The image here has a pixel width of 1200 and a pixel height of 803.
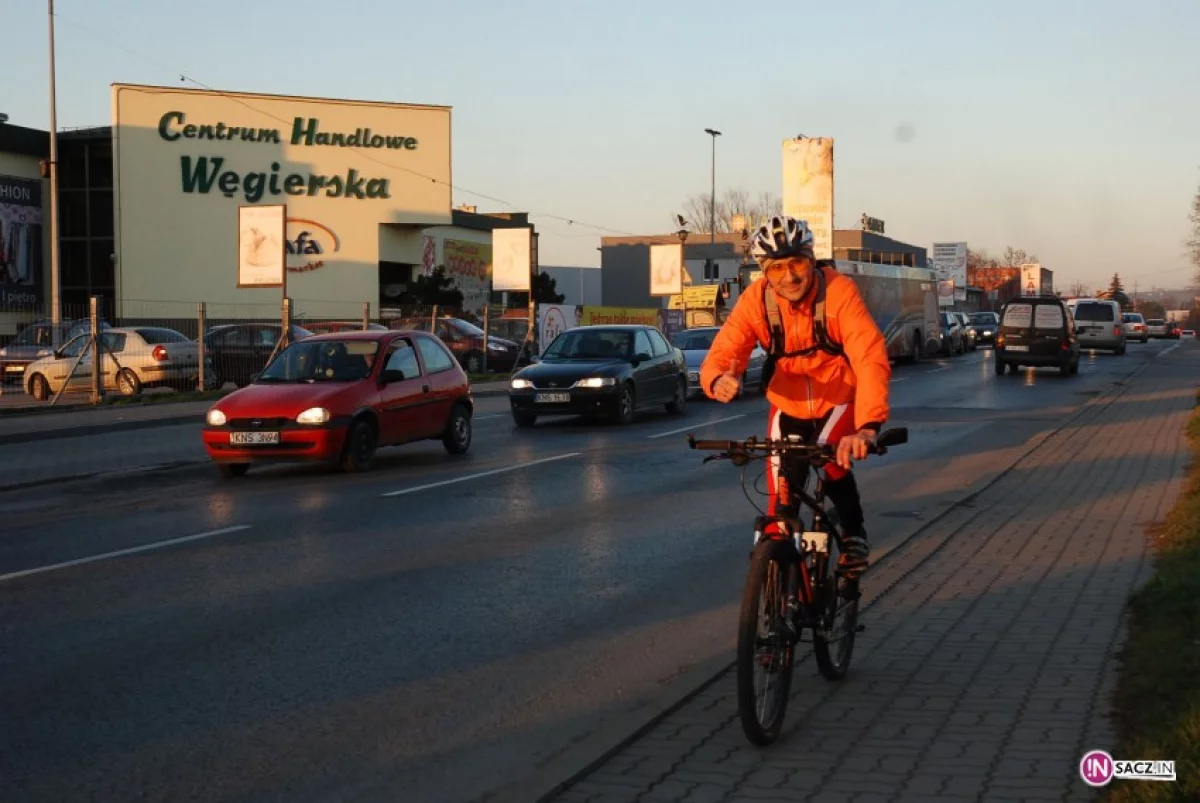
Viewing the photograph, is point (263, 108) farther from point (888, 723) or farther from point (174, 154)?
point (888, 723)

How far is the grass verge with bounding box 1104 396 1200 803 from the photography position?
14.8 ft

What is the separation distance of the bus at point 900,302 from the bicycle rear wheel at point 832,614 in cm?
3473

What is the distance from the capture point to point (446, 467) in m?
16.1

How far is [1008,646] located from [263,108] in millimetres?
58189

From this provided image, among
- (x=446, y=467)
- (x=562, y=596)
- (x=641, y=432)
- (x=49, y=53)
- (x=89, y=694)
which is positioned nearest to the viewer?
(x=89, y=694)

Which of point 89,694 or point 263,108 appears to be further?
point 263,108

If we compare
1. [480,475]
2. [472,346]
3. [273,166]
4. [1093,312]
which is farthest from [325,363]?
[273,166]

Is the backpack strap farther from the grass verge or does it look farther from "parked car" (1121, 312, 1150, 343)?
"parked car" (1121, 312, 1150, 343)

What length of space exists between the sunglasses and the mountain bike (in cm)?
65

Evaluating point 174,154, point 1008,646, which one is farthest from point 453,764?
point 174,154

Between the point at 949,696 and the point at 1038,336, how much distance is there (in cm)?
3254

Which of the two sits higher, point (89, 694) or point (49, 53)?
point (49, 53)

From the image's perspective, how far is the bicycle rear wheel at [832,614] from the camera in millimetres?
5914

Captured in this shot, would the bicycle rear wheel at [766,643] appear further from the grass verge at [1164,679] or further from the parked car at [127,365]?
the parked car at [127,365]
